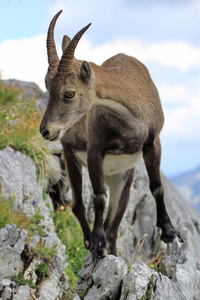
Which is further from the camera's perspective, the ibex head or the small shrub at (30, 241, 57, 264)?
the small shrub at (30, 241, 57, 264)

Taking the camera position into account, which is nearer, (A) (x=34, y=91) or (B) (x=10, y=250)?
(B) (x=10, y=250)

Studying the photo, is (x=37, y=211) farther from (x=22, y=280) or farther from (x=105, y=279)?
(x=105, y=279)

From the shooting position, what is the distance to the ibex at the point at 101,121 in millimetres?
5086

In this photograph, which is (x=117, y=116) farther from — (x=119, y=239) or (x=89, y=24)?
(x=119, y=239)

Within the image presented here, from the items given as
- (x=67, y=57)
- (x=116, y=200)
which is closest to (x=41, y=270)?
(x=116, y=200)

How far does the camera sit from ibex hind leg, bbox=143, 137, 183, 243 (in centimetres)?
608

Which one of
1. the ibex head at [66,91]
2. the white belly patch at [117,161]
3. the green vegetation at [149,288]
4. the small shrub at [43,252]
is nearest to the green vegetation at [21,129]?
the white belly patch at [117,161]

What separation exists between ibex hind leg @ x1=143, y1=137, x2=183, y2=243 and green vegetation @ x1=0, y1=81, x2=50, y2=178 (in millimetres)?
3192

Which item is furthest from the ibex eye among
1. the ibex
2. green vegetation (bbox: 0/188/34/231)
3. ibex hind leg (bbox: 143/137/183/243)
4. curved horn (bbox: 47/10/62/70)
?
green vegetation (bbox: 0/188/34/231)

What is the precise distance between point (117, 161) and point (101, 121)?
757 millimetres

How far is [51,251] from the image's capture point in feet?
22.1

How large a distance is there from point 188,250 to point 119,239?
5.70 metres

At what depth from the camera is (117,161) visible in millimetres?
6195

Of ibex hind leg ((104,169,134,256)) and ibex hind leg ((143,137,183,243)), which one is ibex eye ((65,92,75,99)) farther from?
ibex hind leg ((104,169,134,256))
